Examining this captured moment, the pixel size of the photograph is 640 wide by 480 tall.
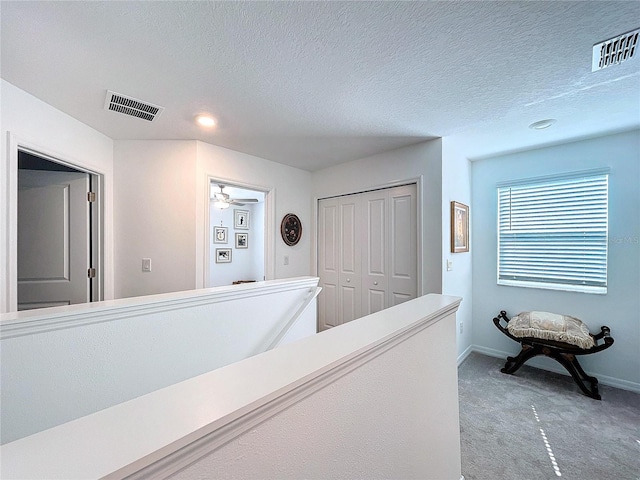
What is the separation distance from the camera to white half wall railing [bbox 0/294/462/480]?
0.42 meters

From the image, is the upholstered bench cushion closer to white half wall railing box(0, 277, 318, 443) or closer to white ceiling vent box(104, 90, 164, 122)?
white half wall railing box(0, 277, 318, 443)

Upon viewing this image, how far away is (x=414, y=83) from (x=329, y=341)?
1.65m

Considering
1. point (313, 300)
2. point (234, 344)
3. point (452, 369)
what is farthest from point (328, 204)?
point (452, 369)

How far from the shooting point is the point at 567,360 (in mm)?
2484

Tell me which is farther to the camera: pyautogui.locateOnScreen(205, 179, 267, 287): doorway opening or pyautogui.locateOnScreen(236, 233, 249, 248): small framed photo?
pyautogui.locateOnScreen(236, 233, 249, 248): small framed photo

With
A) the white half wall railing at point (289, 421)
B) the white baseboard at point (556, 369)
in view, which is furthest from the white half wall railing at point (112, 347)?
the white baseboard at point (556, 369)

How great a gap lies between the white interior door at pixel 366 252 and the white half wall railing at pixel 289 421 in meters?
1.62

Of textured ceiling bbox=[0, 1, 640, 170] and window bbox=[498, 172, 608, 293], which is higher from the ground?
textured ceiling bbox=[0, 1, 640, 170]

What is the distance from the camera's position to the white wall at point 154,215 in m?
2.63

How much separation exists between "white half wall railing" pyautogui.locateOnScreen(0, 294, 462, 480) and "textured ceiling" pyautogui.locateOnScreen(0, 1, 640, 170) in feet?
4.30

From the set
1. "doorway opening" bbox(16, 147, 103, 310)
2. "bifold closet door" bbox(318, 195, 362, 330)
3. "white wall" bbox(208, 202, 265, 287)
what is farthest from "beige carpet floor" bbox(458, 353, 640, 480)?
"white wall" bbox(208, 202, 265, 287)

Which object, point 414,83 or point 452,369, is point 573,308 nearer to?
point 452,369

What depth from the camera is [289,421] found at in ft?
2.17

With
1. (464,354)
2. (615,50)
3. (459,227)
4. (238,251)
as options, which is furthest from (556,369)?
(238,251)
